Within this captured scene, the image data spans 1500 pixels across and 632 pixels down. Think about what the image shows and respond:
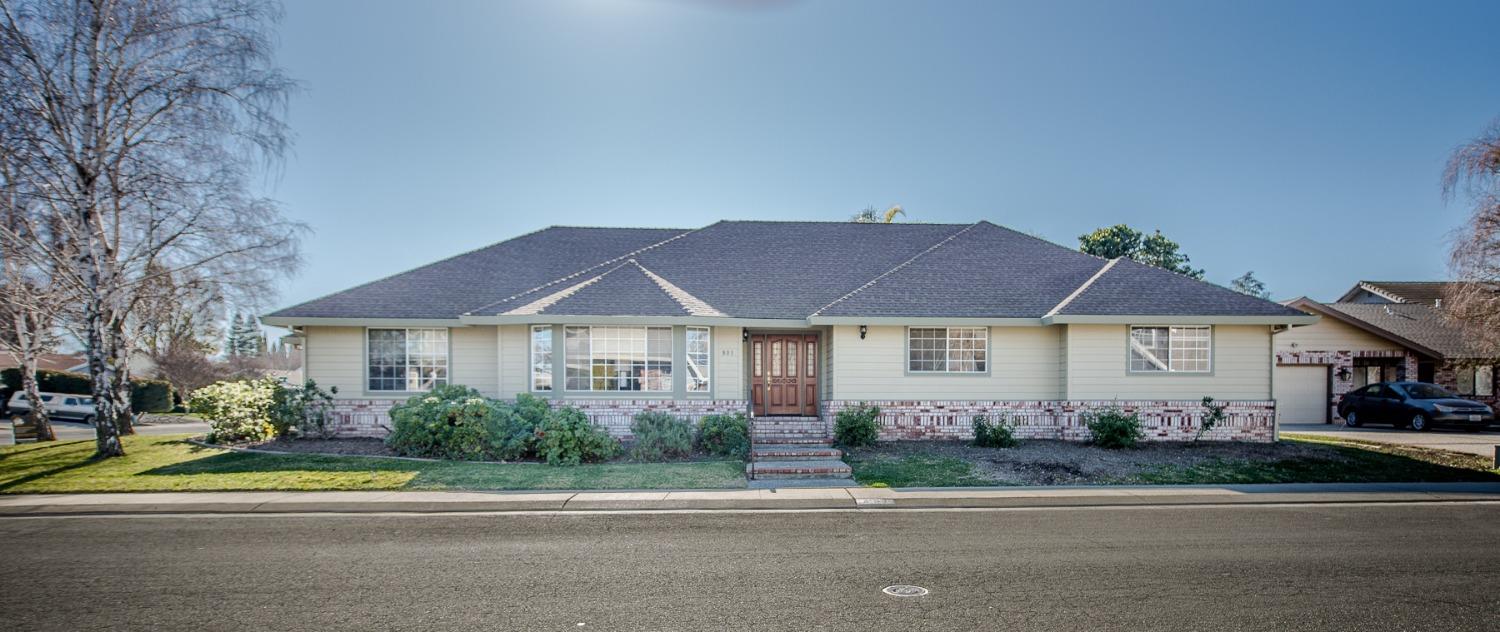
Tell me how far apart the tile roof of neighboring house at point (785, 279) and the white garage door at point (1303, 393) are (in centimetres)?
944

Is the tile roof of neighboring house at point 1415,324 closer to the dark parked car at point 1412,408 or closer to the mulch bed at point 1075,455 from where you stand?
the dark parked car at point 1412,408

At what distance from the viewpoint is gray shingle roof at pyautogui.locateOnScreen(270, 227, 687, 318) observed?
678 inches

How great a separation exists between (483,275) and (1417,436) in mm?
26603

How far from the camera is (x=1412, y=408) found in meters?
21.8

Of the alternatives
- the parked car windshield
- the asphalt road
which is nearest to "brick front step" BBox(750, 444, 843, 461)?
the asphalt road

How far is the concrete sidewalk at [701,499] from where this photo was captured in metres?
10.4

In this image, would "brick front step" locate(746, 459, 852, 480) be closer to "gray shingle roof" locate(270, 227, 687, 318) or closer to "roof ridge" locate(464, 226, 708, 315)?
"roof ridge" locate(464, 226, 708, 315)

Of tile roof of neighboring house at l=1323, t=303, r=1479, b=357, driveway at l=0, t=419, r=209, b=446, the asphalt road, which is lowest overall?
driveway at l=0, t=419, r=209, b=446

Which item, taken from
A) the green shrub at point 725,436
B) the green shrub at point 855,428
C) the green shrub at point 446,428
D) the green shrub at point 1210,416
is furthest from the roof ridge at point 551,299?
the green shrub at point 1210,416

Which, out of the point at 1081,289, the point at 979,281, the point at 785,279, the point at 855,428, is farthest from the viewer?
the point at 785,279

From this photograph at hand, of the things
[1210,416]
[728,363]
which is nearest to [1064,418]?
[1210,416]

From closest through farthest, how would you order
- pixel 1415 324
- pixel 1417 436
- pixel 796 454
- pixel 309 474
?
1. pixel 309 474
2. pixel 796 454
3. pixel 1417 436
4. pixel 1415 324

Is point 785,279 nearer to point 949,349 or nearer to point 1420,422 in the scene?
point 949,349

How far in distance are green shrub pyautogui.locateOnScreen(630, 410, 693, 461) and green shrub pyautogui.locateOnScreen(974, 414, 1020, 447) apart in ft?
21.2
